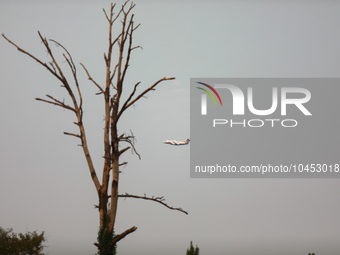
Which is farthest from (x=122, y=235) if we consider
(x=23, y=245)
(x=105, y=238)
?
(x=23, y=245)

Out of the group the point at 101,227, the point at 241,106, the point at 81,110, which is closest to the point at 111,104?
the point at 81,110

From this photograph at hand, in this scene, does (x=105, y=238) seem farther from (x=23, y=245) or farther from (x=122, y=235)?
(x=23, y=245)

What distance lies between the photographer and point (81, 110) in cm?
815

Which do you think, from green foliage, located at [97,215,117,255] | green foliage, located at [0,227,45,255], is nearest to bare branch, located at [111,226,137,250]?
green foliage, located at [97,215,117,255]

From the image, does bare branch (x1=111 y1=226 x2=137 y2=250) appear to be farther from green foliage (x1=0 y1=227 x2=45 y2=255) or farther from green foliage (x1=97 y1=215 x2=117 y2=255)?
green foliage (x1=0 y1=227 x2=45 y2=255)

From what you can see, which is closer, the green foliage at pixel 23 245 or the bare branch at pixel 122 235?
the bare branch at pixel 122 235

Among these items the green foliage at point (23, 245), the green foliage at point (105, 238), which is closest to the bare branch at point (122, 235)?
the green foliage at point (105, 238)

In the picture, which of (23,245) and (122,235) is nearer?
(122,235)

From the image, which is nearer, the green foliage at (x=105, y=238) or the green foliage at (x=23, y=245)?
the green foliage at (x=105, y=238)

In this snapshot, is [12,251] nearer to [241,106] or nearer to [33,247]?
[33,247]

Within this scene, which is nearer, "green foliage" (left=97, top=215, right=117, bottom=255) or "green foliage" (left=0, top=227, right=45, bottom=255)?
"green foliage" (left=97, top=215, right=117, bottom=255)

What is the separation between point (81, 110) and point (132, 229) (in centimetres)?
274

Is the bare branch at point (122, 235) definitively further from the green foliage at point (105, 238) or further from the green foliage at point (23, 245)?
the green foliage at point (23, 245)

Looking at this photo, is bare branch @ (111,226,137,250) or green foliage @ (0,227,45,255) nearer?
bare branch @ (111,226,137,250)
